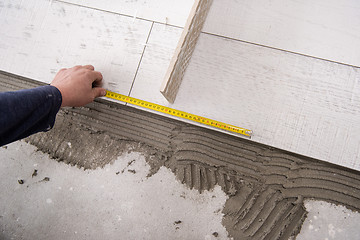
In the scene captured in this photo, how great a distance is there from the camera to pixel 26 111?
1.10 m

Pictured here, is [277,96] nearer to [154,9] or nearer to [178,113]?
[178,113]

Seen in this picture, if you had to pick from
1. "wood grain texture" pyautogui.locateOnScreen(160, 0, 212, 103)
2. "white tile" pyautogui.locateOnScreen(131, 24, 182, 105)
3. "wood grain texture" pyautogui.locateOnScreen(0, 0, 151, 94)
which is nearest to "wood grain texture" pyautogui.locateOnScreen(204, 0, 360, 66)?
"wood grain texture" pyautogui.locateOnScreen(160, 0, 212, 103)

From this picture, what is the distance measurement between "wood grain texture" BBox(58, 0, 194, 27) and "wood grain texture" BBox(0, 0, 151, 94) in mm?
53

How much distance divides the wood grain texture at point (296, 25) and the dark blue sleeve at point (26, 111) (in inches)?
43.7

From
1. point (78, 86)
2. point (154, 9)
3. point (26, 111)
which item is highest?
point (154, 9)

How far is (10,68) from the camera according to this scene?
70.5 inches

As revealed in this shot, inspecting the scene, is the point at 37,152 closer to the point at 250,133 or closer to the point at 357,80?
the point at 250,133

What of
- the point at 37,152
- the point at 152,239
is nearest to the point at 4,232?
the point at 37,152

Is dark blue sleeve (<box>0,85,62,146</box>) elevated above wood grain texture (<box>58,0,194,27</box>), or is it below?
below

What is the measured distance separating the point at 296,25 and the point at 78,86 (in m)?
1.51

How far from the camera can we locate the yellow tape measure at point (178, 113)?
1.58 meters

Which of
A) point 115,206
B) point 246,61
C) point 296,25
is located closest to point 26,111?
point 115,206

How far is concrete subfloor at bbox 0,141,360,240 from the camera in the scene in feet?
4.95

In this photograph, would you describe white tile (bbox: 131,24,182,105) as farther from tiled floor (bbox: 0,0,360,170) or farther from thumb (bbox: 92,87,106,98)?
thumb (bbox: 92,87,106,98)
